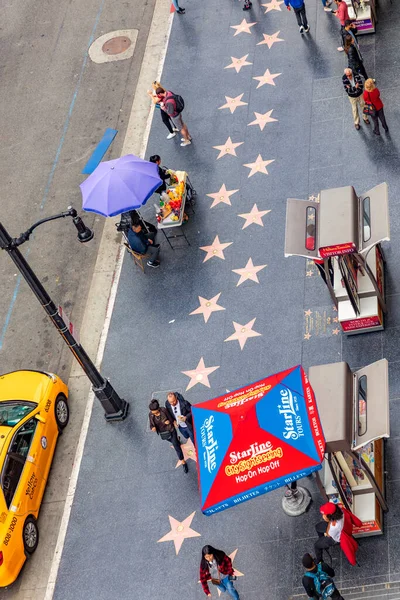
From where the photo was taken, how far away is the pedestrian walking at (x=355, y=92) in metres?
19.9

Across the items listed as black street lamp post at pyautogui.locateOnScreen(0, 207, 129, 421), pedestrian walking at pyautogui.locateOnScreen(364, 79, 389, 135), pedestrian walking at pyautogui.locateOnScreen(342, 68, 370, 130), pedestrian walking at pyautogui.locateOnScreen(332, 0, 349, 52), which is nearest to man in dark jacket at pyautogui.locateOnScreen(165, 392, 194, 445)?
black street lamp post at pyautogui.locateOnScreen(0, 207, 129, 421)

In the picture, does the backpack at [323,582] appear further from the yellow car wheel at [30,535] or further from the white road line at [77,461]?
the yellow car wheel at [30,535]

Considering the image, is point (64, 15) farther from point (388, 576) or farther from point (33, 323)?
point (388, 576)

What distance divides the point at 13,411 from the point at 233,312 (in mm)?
4784

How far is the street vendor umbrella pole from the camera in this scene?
1490cm

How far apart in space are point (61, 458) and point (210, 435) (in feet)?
16.4

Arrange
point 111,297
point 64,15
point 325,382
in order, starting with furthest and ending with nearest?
point 64,15 < point 111,297 < point 325,382

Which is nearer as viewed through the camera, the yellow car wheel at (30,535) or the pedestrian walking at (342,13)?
the yellow car wheel at (30,535)

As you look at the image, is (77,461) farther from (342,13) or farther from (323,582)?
(342,13)

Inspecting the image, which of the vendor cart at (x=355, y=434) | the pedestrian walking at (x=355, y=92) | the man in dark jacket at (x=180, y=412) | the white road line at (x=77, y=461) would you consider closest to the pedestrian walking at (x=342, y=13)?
the pedestrian walking at (x=355, y=92)

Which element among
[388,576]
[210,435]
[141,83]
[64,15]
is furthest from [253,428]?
[64,15]

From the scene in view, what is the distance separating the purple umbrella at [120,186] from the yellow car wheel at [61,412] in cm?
388

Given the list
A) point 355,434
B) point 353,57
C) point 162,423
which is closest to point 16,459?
point 162,423

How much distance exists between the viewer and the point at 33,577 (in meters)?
15.9
